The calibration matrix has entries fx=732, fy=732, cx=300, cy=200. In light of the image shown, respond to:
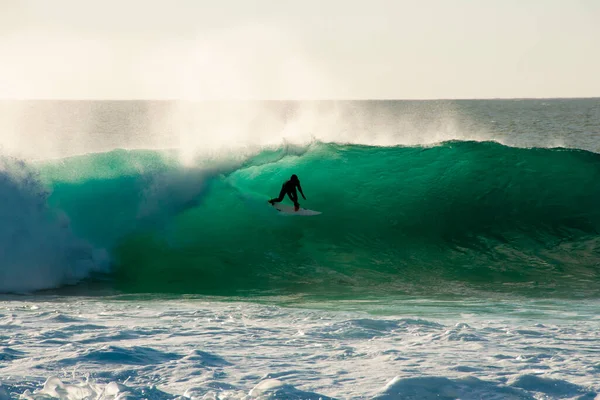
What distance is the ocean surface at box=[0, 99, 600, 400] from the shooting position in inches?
217

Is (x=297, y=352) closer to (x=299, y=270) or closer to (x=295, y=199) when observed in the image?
(x=299, y=270)

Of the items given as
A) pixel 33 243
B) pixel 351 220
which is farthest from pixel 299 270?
pixel 33 243

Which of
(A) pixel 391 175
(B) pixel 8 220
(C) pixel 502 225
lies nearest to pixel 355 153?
(A) pixel 391 175

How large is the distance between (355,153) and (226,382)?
41.2 ft

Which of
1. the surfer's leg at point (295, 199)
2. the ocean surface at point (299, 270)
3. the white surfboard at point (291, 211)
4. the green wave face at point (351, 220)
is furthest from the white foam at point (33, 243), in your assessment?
the surfer's leg at point (295, 199)

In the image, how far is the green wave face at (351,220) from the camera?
10.9 metres

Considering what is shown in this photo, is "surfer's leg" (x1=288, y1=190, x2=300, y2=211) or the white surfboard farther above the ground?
"surfer's leg" (x1=288, y1=190, x2=300, y2=211)

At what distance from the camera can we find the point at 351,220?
13680mm

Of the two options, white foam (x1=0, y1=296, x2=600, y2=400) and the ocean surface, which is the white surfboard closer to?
the ocean surface

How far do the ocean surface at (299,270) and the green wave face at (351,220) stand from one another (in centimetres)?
5

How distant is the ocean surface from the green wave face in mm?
50

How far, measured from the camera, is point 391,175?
16172 mm

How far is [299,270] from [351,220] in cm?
267

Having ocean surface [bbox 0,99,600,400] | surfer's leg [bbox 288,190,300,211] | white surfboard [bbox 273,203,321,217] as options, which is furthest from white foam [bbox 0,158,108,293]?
surfer's leg [bbox 288,190,300,211]
